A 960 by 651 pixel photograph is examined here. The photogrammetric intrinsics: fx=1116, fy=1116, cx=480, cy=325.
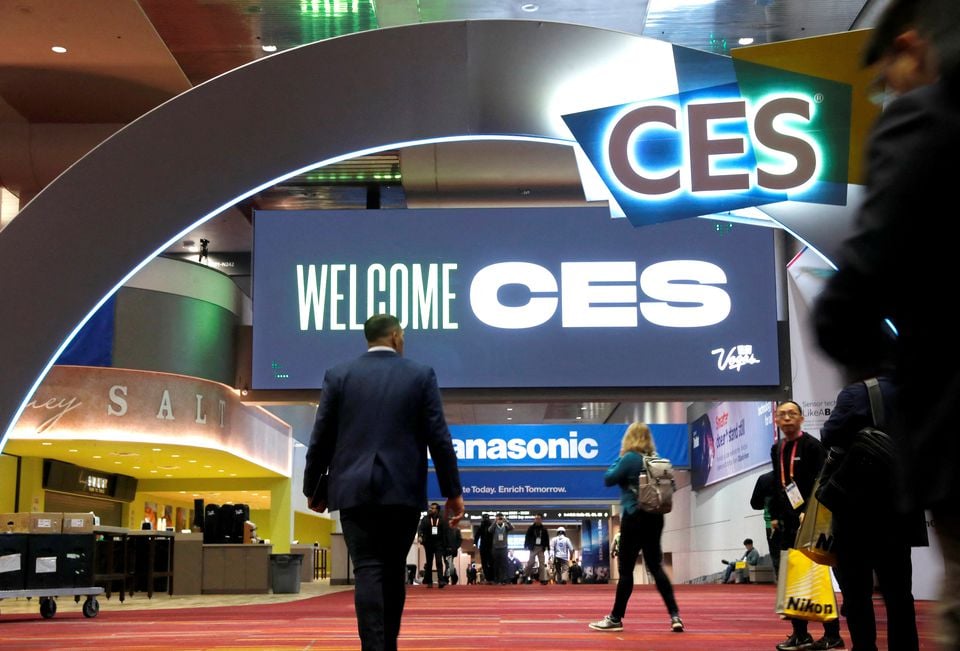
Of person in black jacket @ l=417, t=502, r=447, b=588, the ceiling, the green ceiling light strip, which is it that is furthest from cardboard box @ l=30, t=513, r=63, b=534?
person in black jacket @ l=417, t=502, r=447, b=588

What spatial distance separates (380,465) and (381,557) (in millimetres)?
328

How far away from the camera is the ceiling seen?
39.4 ft

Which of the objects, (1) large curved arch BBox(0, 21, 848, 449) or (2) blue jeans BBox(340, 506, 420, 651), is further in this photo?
(1) large curved arch BBox(0, 21, 848, 449)

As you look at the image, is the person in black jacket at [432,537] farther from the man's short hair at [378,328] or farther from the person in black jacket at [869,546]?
the man's short hair at [378,328]

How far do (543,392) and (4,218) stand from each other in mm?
11718

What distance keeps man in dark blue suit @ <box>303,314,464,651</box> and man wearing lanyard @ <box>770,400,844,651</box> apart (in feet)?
7.58


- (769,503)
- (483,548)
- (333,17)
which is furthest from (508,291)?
(483,548)

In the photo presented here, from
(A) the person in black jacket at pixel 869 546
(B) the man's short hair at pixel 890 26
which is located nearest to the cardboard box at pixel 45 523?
(A) the person in black jacket at pixel 869 546

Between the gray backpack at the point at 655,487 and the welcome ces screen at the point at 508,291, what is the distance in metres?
4.42

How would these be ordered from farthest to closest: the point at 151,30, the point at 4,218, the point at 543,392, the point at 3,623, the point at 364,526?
the point at 4,218, the point at 151,30, the point at 543,392, the point at 3,623, the point at 364,526

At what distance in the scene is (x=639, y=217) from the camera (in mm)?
5727

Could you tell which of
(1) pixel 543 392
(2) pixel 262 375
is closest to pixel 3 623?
(2) pixel 262 375

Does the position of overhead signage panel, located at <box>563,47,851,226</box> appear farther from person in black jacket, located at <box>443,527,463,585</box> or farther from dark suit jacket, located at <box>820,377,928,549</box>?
person in black jacket, located at <box>443,527,463,585</box>

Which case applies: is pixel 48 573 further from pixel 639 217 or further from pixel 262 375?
pixel 639 217
